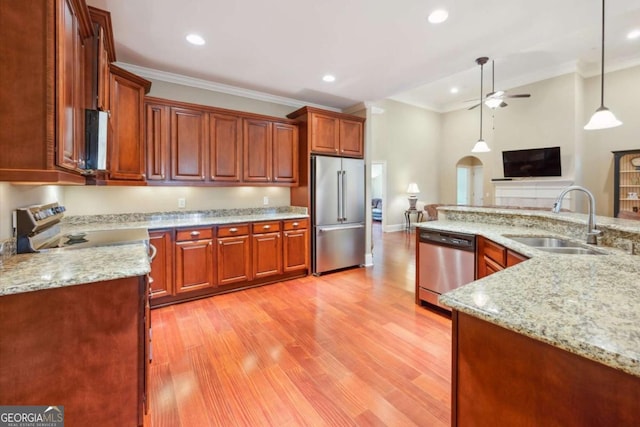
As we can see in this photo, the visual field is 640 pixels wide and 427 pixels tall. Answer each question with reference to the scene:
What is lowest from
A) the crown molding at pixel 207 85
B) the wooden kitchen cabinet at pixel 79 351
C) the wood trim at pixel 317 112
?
the wooden kitchen cabinet at pixel 79 351

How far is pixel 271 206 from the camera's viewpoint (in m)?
4.42

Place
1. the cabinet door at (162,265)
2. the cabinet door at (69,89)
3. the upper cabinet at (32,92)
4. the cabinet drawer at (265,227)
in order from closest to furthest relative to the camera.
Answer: the upper cabinet at (32,92)
the cabinet door at (69,89)
the cabinet door at (162,265)
the cabinet drawer at (265,227)

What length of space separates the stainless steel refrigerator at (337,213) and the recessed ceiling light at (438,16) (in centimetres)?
211

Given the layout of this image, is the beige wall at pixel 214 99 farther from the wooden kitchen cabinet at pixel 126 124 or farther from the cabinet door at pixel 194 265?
the cabinet door at pixel 194 265

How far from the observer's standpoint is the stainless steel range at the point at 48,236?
1735 millimetres

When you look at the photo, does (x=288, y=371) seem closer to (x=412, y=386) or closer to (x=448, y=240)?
(x=412, y=386)

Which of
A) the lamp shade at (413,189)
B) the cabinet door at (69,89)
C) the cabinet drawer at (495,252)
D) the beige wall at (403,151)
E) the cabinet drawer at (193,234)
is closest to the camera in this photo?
the cabinet door at (69,89)

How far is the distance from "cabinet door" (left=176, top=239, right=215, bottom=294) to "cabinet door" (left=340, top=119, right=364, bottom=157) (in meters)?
2.40

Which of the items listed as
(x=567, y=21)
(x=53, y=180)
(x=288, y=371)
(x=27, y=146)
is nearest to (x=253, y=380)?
(x=288, y=371)

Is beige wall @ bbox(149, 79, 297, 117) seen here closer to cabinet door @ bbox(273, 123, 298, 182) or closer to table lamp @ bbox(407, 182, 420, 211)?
cabinet door @ bbox(273, 123, 298, 182)

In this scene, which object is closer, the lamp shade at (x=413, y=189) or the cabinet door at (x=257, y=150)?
the cabinet door at (x=257, y=150)

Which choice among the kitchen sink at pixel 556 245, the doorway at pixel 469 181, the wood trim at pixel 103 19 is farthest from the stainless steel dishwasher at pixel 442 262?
the doorway at pixel 469 181

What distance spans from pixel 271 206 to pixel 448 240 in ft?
8.50

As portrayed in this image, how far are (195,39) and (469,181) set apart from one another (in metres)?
9.11
